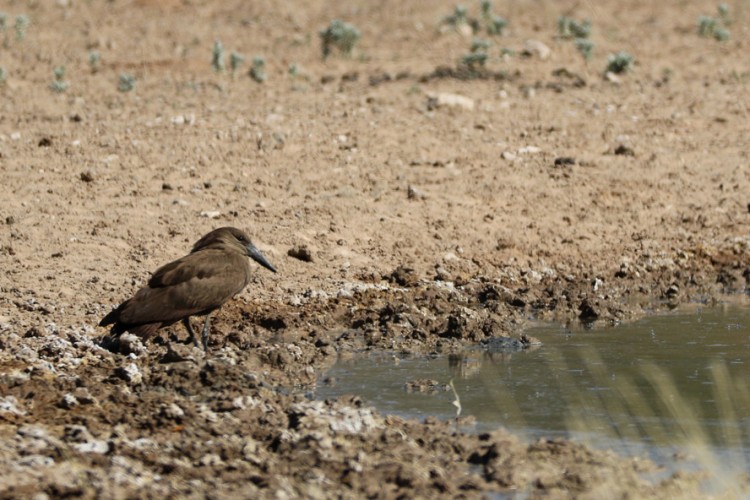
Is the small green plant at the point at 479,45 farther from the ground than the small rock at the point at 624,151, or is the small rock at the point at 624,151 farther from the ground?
the small green plant at the point at 479,45

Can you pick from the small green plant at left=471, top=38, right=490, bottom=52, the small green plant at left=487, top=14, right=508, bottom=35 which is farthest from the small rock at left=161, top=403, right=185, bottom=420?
the small green plant at left=487, top=14, right=508, bottom=35

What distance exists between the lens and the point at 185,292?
9.55 m

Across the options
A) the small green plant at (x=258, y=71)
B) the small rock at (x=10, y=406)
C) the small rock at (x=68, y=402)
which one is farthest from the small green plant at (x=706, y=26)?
the small rock at (x=10, y=406)

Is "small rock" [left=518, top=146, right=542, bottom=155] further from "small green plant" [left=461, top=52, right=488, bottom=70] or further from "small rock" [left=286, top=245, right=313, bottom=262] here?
"small rock" [left=286, top=245, right=313, bottom=262]

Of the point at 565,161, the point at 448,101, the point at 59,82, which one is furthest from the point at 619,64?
the point at 59,82

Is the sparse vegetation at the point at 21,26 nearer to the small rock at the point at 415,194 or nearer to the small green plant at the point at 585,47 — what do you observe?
the small green plant at the point at 585,47

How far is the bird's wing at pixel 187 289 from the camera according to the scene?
368 inches

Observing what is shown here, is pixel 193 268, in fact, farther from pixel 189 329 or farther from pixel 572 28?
pixel 572 28

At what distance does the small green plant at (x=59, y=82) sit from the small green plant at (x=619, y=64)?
7.09m

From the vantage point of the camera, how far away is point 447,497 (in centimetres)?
663

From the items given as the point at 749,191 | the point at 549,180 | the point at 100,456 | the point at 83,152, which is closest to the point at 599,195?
the point at 549,180

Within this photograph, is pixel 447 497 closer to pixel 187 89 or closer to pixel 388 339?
pixel 388 339

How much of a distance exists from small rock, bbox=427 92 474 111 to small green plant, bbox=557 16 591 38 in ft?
11.2

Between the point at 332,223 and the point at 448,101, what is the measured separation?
399cm
